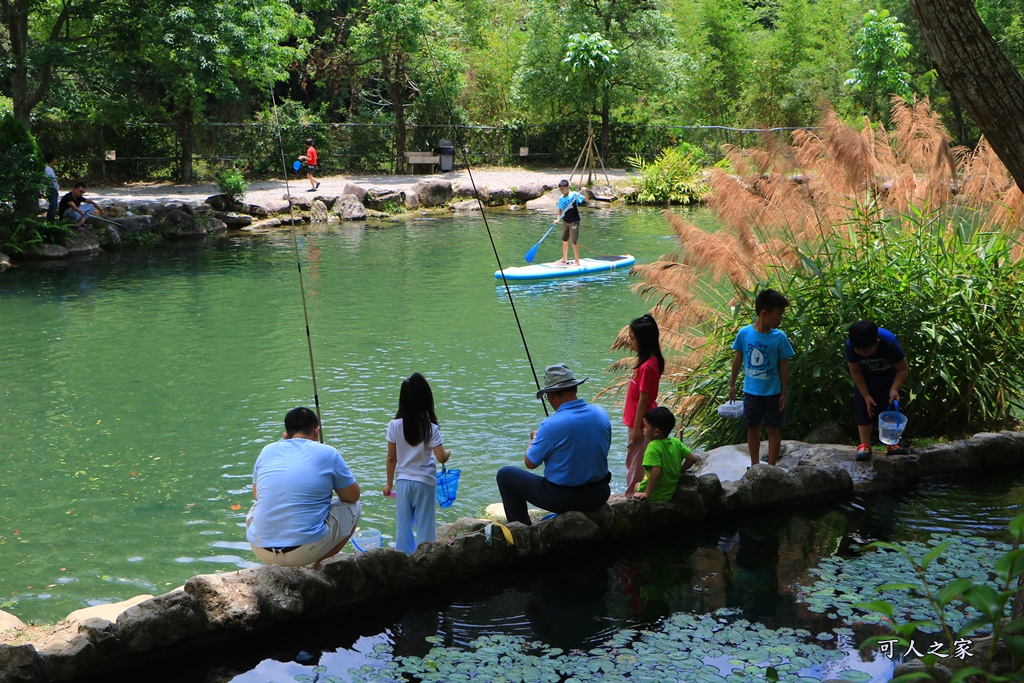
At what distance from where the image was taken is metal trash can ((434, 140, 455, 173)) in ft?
103

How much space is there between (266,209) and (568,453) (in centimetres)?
1973

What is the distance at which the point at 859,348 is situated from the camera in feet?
20.0

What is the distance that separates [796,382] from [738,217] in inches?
52.4

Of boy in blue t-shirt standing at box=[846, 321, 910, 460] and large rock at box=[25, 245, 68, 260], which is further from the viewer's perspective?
large rock at box=[25, 245, 68, 260]

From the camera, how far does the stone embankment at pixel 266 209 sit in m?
19.9

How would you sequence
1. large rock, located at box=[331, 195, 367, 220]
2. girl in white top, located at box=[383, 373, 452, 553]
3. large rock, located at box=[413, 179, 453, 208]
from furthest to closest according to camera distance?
large rock, located at box=[413, 179, 453, 208] → large rock, located at box=[331, 195, 367, 220] → girl in white top, located at box=[383, 373, 452, 553]

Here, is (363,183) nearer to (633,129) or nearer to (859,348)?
(633,129)

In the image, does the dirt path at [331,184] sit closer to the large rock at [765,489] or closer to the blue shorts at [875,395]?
the blue shorts at [875,395]

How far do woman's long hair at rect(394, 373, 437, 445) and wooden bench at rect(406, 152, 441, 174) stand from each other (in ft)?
87.3

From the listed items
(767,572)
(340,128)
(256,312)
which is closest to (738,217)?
(767,572)

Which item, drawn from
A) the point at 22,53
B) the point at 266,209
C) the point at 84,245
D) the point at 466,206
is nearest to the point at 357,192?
the point at 266,209

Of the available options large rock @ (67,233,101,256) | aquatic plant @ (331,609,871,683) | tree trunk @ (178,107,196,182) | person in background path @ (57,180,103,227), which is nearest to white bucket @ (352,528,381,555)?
aquatic plant @ (331,609,871,683)

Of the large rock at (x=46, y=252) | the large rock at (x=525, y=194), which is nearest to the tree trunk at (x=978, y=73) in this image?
the large rock at (x=46, y=252)

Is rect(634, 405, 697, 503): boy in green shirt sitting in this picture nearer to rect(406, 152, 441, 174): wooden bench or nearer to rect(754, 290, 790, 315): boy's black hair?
rect(754, 290, 790, 315): boy's black hair
